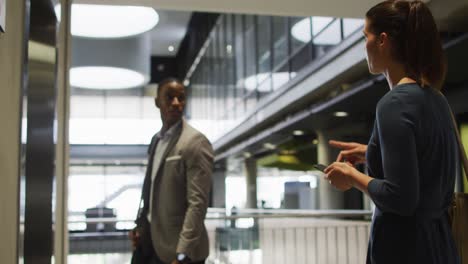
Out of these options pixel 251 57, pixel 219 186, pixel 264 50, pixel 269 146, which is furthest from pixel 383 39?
pixel 219 186

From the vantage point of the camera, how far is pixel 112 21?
10258 mm

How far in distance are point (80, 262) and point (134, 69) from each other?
675 cm

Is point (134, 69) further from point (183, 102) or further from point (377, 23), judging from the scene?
point (377, 23)

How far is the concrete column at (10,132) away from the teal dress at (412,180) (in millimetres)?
1235

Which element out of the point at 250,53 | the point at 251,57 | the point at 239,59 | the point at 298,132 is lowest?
the point at 298,132

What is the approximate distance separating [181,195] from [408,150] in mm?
1858

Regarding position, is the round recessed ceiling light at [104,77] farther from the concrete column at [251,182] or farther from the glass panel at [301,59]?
the glass panel at [301,59]

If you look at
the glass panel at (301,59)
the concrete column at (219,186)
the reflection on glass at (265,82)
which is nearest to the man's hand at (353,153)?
the glass panel at (301,59)

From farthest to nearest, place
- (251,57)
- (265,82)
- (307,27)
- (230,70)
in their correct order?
1. (230,70)
2. (251,57)
3. (265,82)
4. (307,27)

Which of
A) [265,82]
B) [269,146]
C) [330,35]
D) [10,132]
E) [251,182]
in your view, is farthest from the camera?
[251,182]

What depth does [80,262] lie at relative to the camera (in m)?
6.20

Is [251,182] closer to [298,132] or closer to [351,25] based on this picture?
[298,132]

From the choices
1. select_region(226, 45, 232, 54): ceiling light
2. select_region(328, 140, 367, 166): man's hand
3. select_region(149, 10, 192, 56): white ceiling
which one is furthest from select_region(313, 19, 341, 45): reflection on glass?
select_region(149, 10, 192, 56): white ceiling

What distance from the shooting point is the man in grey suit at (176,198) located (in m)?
3.05
